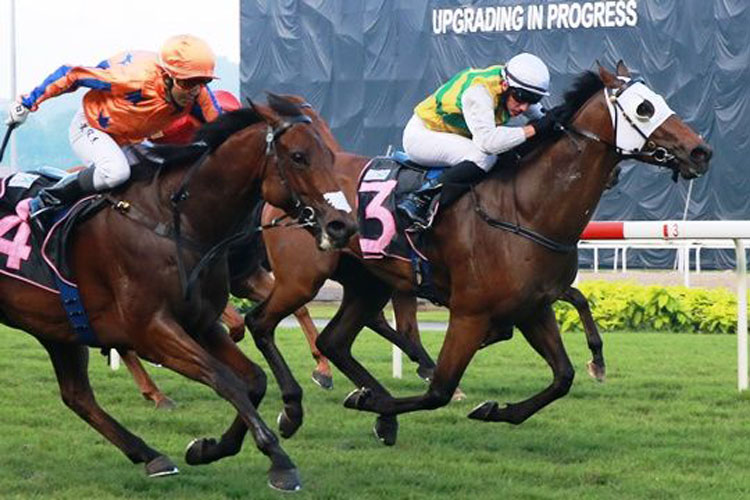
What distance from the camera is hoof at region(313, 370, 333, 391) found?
8734mm

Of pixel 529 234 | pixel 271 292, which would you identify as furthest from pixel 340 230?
pixel 271 292

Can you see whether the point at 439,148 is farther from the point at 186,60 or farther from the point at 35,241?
the point at 35,241

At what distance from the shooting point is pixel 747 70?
27844mm

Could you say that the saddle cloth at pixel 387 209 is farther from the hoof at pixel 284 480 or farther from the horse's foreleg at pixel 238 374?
the hoof at pixel 284 480

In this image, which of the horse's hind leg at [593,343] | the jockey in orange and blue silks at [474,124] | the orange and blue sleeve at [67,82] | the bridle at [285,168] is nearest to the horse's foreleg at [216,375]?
the bridle at [285,168]

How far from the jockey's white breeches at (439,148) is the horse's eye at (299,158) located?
4.93 ft

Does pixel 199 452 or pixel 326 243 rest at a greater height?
pixel 326 243

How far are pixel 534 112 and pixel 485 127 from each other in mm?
586

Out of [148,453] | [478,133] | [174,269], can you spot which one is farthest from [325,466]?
[478,133]

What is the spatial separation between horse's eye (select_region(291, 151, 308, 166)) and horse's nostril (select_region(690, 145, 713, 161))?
70.0 inches

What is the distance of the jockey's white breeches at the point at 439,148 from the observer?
662cm

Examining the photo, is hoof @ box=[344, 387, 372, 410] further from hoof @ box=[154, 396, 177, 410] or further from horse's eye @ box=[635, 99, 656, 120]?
horse's eye @ box=[635, 99, 656, 120]

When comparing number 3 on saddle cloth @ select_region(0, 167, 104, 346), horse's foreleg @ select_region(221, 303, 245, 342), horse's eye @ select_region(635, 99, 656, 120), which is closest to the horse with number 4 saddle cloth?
number 3 on saddle cloth @ select_region(0, 167, 104, 346)

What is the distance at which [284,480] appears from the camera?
521cm
